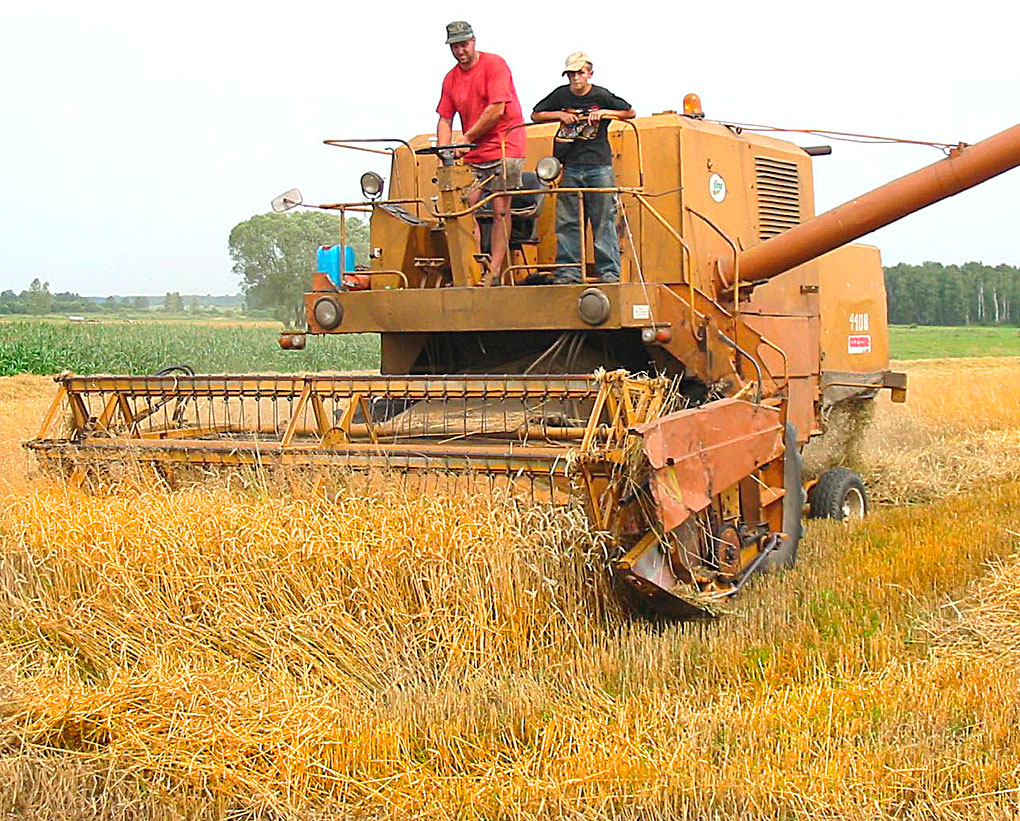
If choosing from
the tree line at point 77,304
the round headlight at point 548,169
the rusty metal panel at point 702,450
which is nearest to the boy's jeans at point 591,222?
the round headlight at point 548,169

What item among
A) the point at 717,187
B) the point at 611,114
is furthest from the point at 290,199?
the point at 717,187

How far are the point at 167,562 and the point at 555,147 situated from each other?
3349 millimetres

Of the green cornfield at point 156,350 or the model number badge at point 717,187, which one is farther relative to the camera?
the green cornfield at point 156,350

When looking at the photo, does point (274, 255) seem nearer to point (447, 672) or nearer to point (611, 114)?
point (611, 114)

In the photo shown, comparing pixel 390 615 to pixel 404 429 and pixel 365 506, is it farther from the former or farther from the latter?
pixel 404 429

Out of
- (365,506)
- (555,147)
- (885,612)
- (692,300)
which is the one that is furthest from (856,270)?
(365,506)

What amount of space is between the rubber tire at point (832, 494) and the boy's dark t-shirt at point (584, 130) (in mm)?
3147

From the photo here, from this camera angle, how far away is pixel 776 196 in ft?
28.6

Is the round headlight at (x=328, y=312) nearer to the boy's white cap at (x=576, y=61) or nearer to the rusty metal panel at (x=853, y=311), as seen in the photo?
the boy's white cap at (x=576, y=61)

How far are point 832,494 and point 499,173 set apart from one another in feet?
11.5

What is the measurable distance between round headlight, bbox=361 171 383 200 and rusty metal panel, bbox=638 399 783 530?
2680 millimetres

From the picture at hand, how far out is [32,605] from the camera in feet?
18.3

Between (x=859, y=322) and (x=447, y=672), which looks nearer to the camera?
(x=447, y=672)

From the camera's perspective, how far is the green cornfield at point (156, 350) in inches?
1177
